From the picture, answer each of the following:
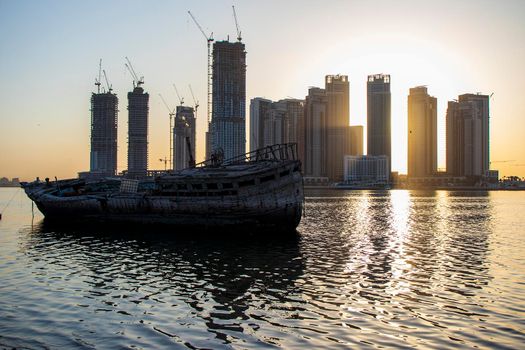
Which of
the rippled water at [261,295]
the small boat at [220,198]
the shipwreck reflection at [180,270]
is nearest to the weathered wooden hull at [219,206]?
the small boat at [220,198]

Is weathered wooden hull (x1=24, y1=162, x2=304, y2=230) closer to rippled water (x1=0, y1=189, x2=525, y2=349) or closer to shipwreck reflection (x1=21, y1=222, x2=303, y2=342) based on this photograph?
shipwreck reflection (x1=21, y1=222, x2=303, y2=342)

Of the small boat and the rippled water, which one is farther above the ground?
the small boat

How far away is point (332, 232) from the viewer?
168 ft

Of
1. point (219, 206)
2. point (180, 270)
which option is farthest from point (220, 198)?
point (180, 270)

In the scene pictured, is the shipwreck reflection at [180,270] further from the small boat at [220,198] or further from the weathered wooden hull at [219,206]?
the small boat at [220,198]

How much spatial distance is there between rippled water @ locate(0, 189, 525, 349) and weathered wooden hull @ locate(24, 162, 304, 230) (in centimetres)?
Answer: 515

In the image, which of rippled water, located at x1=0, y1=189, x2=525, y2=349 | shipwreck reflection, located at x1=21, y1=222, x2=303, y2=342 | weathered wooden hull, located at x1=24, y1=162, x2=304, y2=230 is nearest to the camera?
rippled water, located at x1=0, y1=189, x2=525, y2=349

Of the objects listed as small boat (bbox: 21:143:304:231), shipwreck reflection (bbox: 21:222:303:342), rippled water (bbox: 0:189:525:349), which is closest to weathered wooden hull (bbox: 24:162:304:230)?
small boat (bbox: 21:143:304:231)

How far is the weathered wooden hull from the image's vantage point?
4416 centimetres

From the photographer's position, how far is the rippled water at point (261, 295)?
15336 mm

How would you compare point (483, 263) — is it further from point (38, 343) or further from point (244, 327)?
point (38, 343)

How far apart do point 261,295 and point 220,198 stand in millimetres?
25346

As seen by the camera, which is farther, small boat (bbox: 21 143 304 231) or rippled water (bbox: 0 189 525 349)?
small boat (bbox: 21 143 304 231)

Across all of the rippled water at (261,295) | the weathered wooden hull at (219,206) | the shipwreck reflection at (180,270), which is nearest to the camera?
the rippled water at (261,295)
